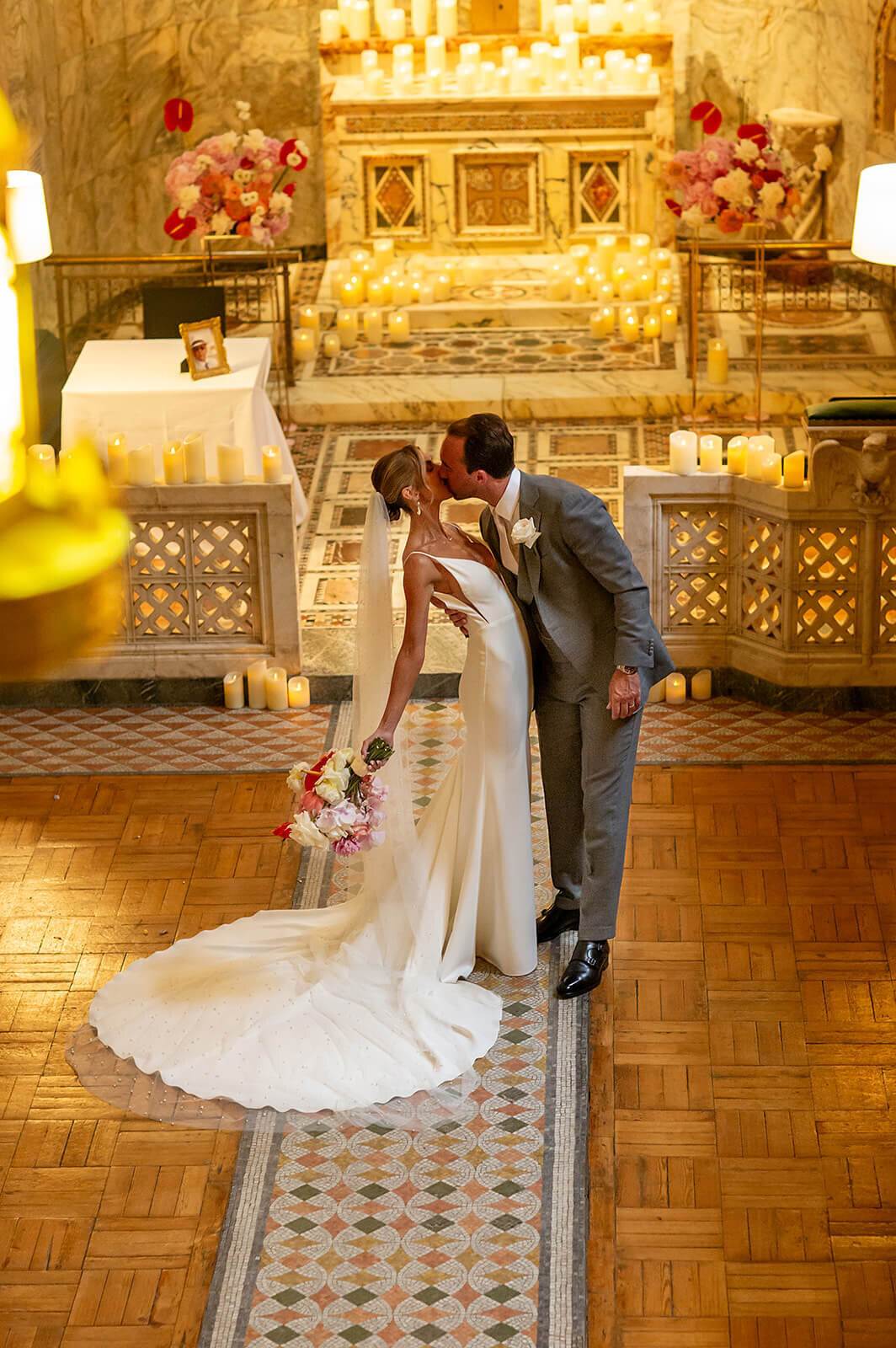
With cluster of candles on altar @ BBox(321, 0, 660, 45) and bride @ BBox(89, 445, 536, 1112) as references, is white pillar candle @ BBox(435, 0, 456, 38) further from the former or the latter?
bride @ BBox(89, 445, 536, 1112)

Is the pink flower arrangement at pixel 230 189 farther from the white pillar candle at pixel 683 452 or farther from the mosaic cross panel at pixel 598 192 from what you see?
the white pillar candle at pixel 683 452

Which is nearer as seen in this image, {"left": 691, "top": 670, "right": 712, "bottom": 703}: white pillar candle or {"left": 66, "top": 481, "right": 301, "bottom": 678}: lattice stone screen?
{"left": 66, "top": 481, "right": 301, "bottom": 678}: lattice stone screen

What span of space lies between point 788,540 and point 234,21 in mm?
8451

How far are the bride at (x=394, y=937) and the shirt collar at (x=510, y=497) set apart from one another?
6.0 inches

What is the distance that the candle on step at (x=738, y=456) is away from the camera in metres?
6.78

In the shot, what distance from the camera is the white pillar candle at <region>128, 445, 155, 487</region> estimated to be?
6922 mm

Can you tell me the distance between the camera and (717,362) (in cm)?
1018

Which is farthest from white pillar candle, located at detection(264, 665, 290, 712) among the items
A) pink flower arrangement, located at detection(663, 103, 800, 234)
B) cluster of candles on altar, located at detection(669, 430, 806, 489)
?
pink flower arrangement, located at detection(663, 103, 800, 234)

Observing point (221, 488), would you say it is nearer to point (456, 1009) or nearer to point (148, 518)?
point (148, 518)

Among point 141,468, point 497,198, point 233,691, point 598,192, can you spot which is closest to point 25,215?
point 141,468

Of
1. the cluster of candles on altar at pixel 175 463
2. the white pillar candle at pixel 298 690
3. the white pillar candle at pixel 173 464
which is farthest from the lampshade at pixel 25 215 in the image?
the white pillar candle at pixel 298 690

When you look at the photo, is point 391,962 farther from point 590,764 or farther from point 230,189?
point 230,189

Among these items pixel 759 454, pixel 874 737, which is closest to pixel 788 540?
pixel 759 454

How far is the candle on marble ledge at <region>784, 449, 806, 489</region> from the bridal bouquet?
253 centimetres
